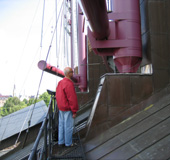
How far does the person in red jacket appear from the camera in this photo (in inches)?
126

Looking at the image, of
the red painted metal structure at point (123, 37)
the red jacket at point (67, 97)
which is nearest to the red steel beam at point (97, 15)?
the red painted metal structure at point (123, 37)

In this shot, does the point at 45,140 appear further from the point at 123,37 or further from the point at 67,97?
the point at 123,37

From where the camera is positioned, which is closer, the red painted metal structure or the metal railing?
the metal railing

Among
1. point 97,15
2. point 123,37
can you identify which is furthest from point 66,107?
point 123,37

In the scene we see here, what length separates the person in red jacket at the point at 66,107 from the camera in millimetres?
3201

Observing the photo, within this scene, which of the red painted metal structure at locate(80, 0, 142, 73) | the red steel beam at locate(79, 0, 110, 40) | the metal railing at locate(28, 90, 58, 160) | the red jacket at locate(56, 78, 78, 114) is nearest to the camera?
the metal railing at locate(28, 90, 58, 160)

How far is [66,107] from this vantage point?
322 centimetres

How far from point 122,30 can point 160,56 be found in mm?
1105

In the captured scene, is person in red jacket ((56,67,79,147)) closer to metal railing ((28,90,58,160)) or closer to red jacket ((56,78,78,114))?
red jacket ((56,78,78,114))

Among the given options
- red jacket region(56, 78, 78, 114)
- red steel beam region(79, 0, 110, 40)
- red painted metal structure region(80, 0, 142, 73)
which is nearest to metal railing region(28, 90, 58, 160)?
red jacket region(56, 78, 78, 114)

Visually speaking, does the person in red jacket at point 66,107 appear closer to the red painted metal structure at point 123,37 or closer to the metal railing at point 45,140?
the metal railing at point 45,140

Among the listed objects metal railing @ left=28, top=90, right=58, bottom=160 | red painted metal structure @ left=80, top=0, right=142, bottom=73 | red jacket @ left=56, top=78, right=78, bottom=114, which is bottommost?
metal railing @ left=28, top=90, right=58, bottom=160

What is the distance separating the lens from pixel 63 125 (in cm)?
337

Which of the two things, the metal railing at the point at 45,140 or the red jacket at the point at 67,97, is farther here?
the red jacket at the point at 67,97
